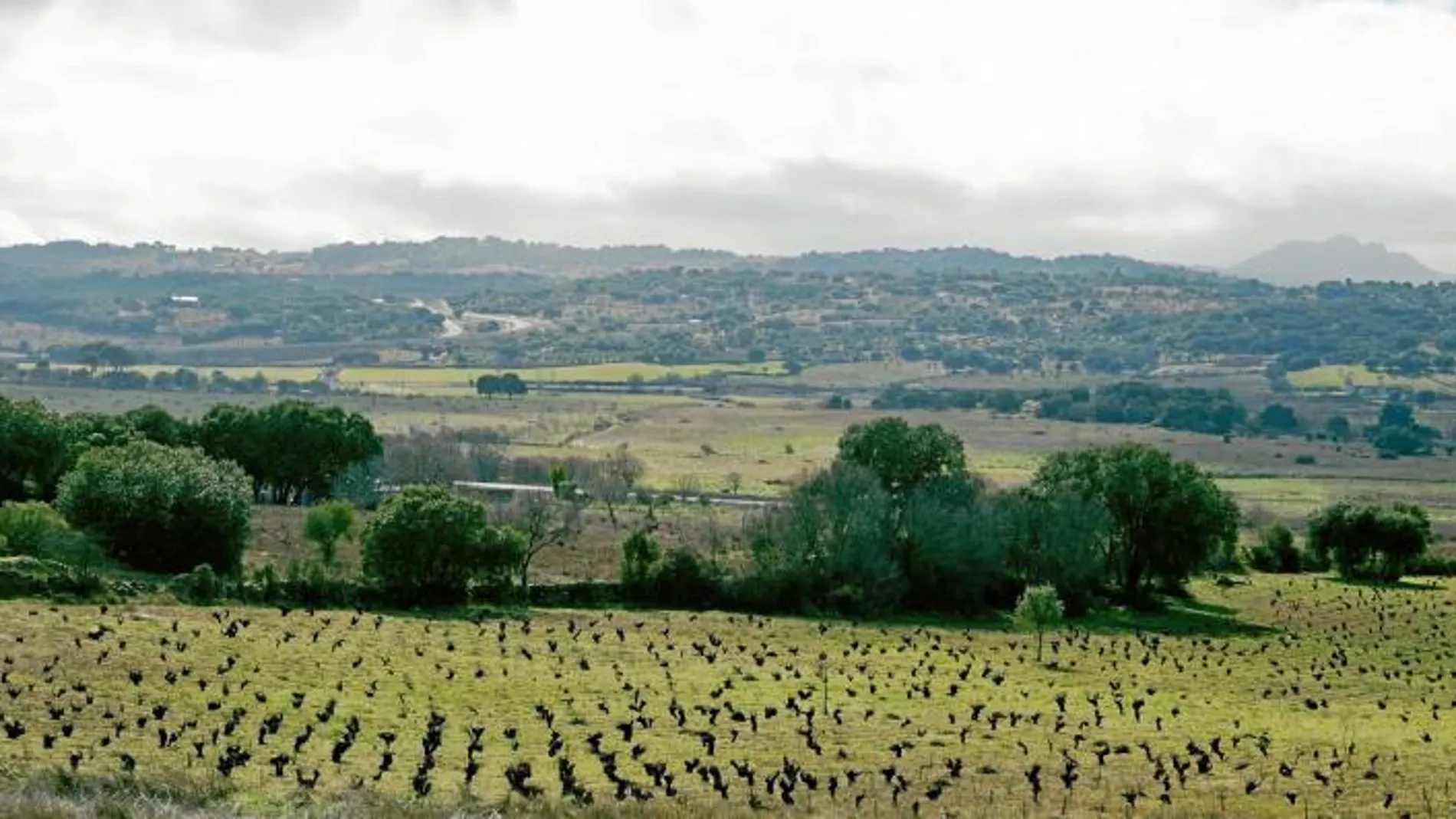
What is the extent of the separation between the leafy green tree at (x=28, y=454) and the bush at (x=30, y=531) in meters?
22.2

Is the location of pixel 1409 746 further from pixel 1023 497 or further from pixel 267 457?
pixel 267 457

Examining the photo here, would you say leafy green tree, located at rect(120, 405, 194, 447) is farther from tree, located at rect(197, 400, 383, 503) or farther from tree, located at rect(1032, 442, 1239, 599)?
tree, located at rect(1032, 442, 1239, 599)

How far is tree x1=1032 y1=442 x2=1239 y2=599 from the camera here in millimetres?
109312

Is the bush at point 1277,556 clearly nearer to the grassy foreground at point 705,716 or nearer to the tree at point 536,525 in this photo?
the grassy foreground at point 705,716

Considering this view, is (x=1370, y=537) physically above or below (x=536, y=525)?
below

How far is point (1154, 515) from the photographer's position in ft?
361

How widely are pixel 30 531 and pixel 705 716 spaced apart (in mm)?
45838

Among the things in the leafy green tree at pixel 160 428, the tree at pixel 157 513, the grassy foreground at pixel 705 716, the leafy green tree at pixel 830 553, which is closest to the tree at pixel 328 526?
the tree at pixel 157 513

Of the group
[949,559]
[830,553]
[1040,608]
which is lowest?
[1040,608]

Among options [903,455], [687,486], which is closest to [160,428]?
[903,455]

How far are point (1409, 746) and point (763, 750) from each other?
976 inches

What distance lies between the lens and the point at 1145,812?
45.8 metres

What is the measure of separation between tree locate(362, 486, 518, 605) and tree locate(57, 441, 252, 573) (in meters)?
8.52

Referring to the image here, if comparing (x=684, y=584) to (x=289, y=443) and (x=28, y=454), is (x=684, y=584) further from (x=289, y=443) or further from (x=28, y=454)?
(x=289, y=443)
